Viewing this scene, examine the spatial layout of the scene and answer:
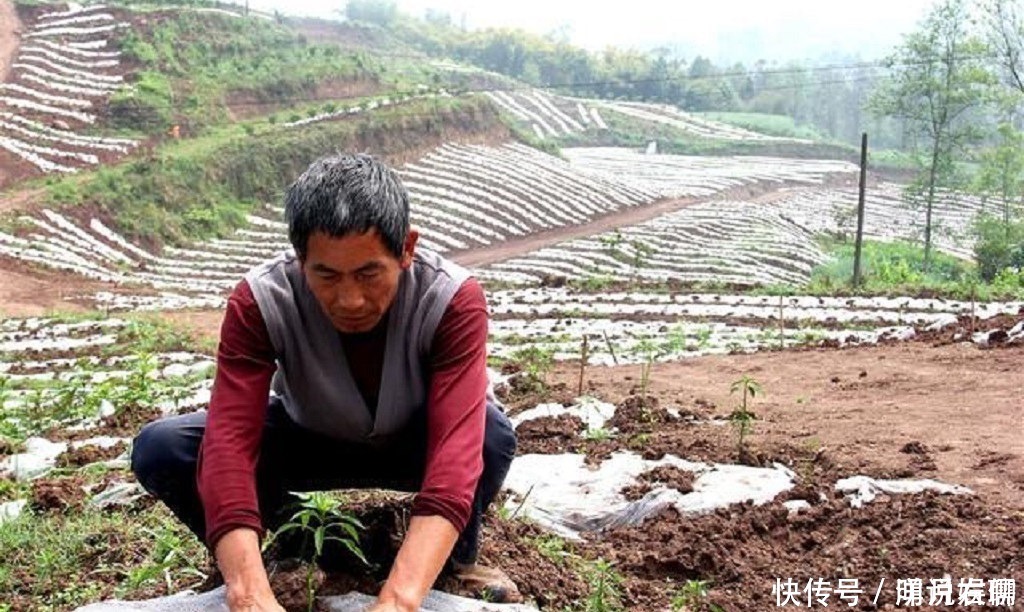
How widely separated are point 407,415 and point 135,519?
1.64m

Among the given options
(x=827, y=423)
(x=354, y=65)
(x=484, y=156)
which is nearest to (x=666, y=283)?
(x=827, y=423)

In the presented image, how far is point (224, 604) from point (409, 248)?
1.01m

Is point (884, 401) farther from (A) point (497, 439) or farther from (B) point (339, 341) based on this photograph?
(B) point (339, 341)

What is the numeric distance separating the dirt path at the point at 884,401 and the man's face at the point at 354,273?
2703 mm

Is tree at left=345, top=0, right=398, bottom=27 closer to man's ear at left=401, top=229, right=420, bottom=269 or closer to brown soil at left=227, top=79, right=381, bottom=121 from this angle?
brown soil at left=227, top=79, right=381, bottom=121

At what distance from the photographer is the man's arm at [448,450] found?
2.43m

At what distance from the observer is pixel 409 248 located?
255 centimetres

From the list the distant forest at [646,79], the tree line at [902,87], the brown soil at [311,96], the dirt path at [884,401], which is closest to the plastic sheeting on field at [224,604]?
the dirt path at [884,401]

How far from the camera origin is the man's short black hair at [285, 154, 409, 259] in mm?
2385

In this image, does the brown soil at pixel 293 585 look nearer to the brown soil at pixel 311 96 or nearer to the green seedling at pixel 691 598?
the green seedling at pixel 691 598

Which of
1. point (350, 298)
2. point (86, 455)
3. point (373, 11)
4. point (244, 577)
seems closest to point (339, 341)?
point (350, 298)

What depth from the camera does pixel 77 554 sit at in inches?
138

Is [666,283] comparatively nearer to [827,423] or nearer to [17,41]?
[827,423]

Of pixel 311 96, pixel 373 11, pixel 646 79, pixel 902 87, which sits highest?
pixel 373 11
